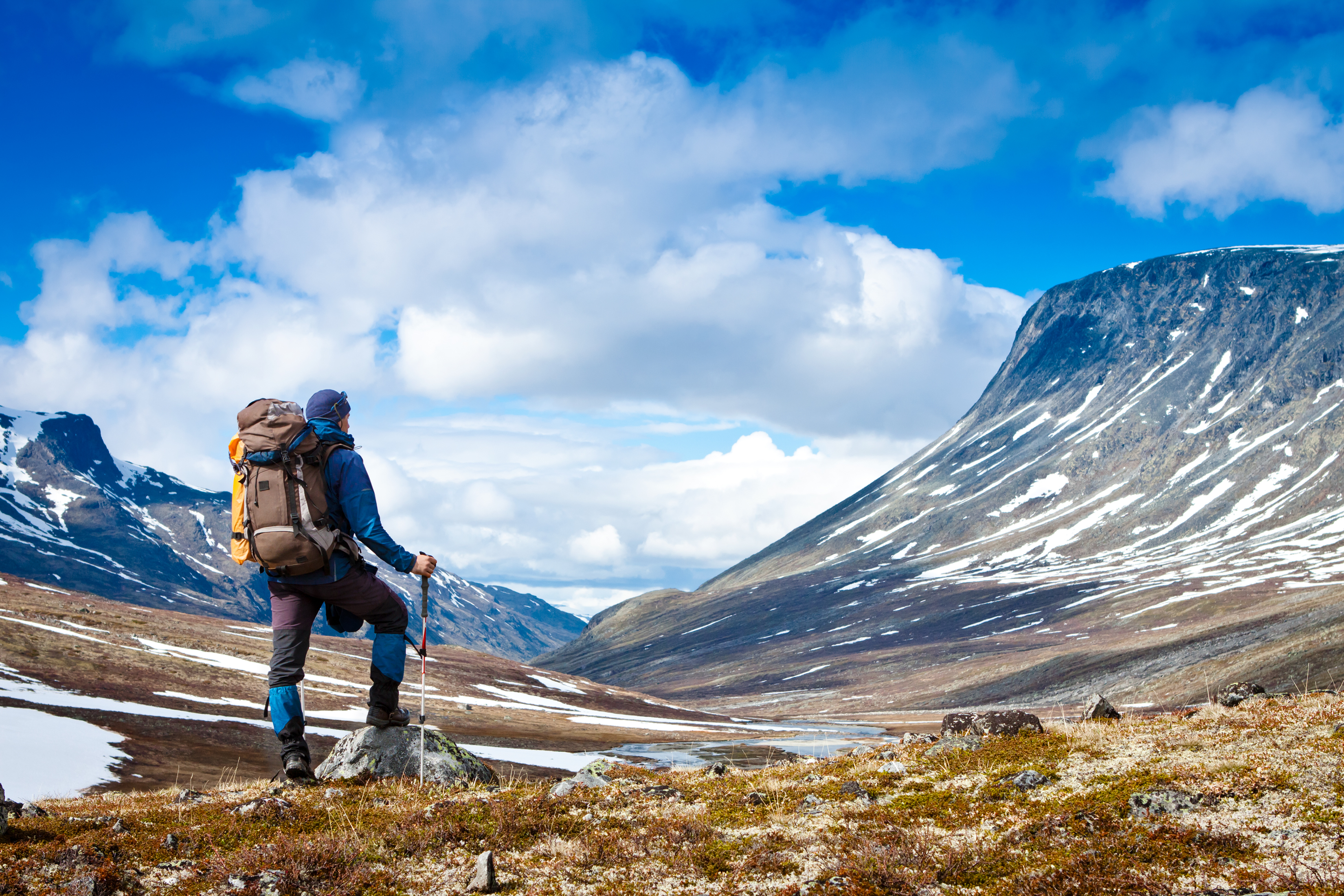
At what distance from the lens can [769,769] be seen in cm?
1407

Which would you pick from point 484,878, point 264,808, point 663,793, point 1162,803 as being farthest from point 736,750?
point 484,878

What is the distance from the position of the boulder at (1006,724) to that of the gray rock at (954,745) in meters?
0.58

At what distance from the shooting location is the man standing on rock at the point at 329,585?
11.7m

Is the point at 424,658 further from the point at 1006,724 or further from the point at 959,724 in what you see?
the point at 1006,724

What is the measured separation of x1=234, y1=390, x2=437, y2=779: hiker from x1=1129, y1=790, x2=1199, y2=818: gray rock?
857cm

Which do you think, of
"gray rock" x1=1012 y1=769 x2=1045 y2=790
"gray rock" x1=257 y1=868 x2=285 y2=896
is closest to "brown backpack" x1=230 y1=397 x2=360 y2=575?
"gray rock" x1=257 y1=868 x2=285 y2=896

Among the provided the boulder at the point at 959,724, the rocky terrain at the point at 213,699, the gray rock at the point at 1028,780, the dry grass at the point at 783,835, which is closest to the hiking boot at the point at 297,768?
the dry grass at the point at 783,835

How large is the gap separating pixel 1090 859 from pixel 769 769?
708cm

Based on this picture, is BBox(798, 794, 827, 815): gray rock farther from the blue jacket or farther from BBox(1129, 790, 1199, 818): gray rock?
the blue jacket

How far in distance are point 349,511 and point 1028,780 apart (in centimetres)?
938

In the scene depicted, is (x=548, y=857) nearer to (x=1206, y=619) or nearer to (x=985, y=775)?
Answer: (x=985, y=775)

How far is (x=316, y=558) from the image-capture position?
1132 cm

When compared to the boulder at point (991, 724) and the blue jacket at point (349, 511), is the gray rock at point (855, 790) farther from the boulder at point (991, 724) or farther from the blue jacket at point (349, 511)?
the blue jacket at point (349, 511)

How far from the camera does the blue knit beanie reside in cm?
1235
